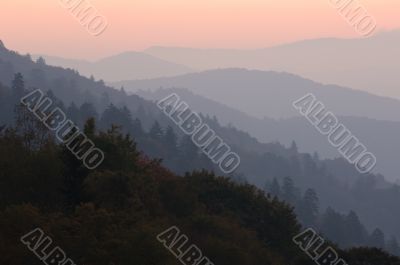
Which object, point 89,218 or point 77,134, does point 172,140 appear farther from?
point 89,218

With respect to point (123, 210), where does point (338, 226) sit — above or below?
above

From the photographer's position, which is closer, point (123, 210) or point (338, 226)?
point (123, 210)

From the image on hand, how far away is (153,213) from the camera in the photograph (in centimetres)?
5203

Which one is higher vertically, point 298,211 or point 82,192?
point 298,211

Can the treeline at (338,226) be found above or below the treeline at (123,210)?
above

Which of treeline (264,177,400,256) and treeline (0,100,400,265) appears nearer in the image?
treeline (0,100,400,265)

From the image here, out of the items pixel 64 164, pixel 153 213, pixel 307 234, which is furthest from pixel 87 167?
pixel 307 234

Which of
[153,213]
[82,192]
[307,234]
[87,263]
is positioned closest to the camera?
[87,263]

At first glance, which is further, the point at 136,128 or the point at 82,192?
the point at 136,128

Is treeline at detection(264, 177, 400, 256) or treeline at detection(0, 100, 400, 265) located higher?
treeline at detection(264, 177, 400, 256)

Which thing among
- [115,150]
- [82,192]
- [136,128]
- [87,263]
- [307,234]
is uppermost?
[136,128]

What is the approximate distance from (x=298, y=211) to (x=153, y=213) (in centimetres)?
12829

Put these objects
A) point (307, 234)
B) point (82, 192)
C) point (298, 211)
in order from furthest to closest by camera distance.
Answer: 1. point (298, 211)
2. point (307, 234)
3. point (82, 192)

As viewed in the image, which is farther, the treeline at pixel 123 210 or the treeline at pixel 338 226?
the treeline at pixel 338 226
